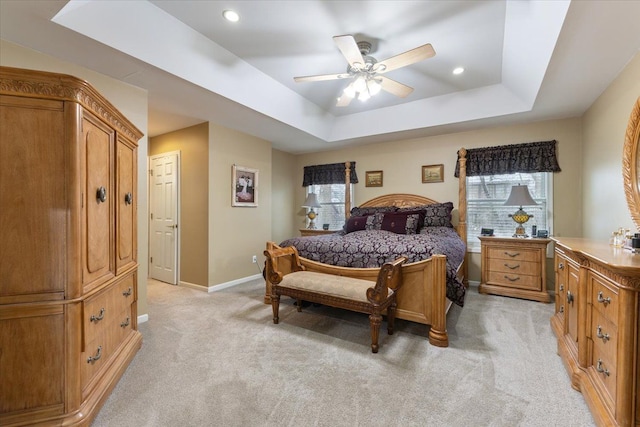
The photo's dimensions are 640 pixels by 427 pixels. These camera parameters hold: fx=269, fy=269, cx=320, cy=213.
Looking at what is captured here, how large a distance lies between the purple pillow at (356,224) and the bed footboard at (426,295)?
4.68 feet

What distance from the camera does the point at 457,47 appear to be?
2.63 meters

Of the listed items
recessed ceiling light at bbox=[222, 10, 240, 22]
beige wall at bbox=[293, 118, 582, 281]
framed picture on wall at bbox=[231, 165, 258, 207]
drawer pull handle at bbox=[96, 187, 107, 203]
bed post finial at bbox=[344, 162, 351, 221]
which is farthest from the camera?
bed post finial at bbox=[344, 162, 351, 221]

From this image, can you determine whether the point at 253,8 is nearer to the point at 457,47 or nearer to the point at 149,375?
the point at 457,47

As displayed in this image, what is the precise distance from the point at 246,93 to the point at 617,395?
3.64m

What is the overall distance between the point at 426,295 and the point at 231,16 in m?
2.85

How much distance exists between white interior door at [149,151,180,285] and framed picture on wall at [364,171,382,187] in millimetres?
3157

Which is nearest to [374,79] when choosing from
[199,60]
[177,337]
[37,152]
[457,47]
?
[457,47]

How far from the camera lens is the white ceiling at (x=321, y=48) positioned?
6.11ft

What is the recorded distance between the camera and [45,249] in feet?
4.31

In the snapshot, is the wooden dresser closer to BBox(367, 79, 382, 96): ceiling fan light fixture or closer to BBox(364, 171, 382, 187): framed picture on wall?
BBox(367, 79, 382, 96): ceiling fan light fixture

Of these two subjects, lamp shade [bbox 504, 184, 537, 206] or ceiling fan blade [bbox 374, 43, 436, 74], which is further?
lamp shade [bbox 504, 184, 537, 206]

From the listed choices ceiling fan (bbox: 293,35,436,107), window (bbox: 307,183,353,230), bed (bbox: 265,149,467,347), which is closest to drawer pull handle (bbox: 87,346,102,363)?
bed (bbox: 265,149,467,347)

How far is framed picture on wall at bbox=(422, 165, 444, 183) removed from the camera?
14.2 feet

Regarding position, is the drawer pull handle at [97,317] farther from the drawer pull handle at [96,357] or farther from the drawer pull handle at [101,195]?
the drawer pull handle at [101,195]
